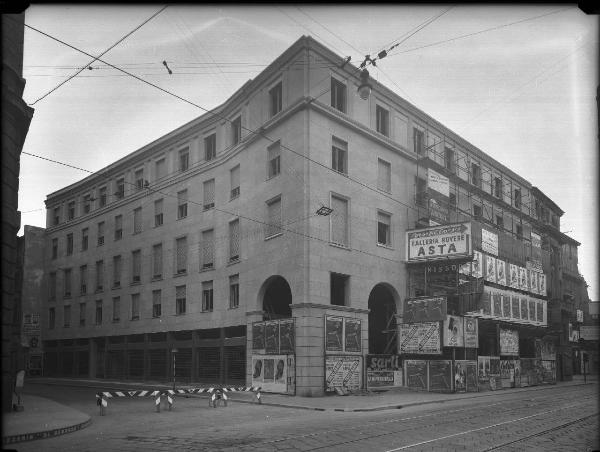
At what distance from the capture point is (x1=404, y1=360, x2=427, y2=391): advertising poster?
109 ft

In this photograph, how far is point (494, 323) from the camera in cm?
4012

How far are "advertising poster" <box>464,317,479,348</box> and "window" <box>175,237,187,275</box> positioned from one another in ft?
61.4

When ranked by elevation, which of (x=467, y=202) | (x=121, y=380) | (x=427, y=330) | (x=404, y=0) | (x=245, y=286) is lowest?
(x=121, y=380)

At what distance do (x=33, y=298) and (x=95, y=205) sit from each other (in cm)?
1289

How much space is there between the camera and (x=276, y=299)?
114ft

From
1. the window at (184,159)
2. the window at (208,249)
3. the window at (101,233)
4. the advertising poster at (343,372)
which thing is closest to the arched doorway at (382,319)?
the advertising poster at (343,372)

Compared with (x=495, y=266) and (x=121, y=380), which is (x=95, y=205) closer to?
(x=121, y=380)


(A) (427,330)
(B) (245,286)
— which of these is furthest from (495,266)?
(B) (245,286)

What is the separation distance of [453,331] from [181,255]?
19046 mm

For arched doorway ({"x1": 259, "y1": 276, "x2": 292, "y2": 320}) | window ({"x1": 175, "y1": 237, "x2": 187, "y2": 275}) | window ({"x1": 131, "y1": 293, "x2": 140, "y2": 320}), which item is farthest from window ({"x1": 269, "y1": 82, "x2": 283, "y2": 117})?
window ({"x1": 131, "y1": 293, "x2": 140, "y2": 320})

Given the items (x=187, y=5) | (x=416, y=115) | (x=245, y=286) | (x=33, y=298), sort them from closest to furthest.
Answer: (x=187, y=5) → (x=245, y=286) → (x=416, y=115) → (x=33, y=298)

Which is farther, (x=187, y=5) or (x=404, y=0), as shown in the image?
(x=187, y=5)

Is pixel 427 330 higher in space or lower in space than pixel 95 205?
lower

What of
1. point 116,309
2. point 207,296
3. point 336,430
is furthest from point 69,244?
point 336,430
